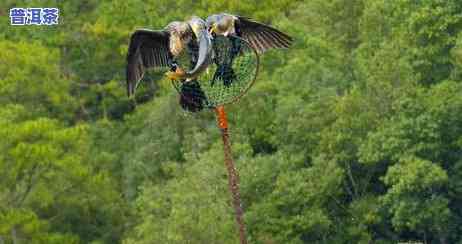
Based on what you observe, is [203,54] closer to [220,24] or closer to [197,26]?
[197,26]

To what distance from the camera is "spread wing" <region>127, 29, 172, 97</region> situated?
21.3 metres

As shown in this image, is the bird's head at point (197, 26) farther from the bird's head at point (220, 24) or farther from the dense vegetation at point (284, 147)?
the dense vegetation at point (284, 147)

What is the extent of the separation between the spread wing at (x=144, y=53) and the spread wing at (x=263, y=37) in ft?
3.90

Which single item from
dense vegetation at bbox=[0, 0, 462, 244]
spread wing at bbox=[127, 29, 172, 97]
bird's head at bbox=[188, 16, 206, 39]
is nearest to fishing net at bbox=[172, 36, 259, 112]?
bird's head at bbox=[188, 16, 206, 39]

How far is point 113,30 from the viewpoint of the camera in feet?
194

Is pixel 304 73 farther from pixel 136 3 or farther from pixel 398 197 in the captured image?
pixel 136 3

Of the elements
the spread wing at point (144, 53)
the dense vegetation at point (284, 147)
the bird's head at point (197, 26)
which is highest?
the bird's head at point (197, 26)

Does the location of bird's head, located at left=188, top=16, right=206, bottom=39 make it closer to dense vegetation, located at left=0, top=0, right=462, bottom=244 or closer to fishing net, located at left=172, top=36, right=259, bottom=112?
fishing net, located at left=172, top=36, right=259, bottom=112

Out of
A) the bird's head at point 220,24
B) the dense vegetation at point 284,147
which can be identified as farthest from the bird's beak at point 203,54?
the dense vegetation at point 284,147

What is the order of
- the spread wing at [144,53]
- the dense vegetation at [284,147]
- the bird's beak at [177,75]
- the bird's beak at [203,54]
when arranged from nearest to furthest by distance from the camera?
1. the bird's beak at [203,54]
2. the bird's beak at [177,75]
3. the spread wing at [144,53]
4. the dense vegetation at [284,147]

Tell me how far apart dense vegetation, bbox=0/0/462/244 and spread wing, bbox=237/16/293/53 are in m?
15.3

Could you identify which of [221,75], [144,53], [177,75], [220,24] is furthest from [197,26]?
[144,53]

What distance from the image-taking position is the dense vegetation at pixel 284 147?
125 feet

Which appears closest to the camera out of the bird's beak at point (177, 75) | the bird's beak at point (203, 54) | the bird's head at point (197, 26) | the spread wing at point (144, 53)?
the bird's beak at point (203, 54)
